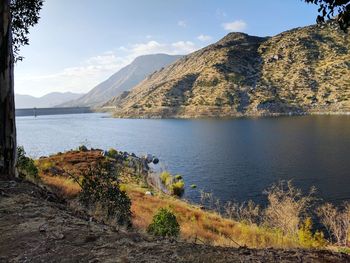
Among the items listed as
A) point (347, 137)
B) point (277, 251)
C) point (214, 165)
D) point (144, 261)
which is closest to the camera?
point (144, 261)

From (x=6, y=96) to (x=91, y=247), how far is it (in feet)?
27.2

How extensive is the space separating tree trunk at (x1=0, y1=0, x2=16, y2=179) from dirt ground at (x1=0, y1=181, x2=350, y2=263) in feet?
15.3

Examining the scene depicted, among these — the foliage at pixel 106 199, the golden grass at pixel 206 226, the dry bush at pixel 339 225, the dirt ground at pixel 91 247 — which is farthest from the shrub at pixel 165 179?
the dirt ground at pixel 91 247

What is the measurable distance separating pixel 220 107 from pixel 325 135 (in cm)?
11079

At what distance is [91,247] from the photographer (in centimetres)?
749

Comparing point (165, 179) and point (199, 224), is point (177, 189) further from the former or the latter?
point (199, 224)

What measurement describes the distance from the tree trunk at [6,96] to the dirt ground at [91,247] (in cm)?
467

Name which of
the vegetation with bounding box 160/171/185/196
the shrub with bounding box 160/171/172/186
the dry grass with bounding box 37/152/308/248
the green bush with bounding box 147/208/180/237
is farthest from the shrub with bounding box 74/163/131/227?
the shrub with bounding box 160/171/172/186

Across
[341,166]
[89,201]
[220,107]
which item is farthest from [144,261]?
[220,107]

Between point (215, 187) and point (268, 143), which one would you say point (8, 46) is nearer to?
point (215, 187)

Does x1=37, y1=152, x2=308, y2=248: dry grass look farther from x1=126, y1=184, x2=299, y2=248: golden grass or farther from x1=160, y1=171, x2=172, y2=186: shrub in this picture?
x1=160, y1=171, x2=172, y2=186: shrub

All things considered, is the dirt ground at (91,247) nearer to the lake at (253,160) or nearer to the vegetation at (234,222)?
the vegetation at (234,222)

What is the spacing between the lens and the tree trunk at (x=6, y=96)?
13.2 m

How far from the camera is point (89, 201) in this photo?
698 inches
